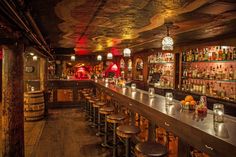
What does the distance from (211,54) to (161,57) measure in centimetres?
305

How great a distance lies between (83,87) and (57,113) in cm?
197

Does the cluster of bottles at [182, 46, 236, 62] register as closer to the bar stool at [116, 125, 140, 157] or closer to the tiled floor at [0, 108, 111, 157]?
the bar stool at [116, 125, 140, 157]

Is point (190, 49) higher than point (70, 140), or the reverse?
point (190, 49)

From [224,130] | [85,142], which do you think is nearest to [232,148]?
[224,130]

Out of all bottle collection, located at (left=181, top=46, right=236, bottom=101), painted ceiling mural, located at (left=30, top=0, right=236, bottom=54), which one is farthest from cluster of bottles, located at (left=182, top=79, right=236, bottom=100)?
painted ceiling mural, located at (left=30, top=0, right=236, bottom=54)

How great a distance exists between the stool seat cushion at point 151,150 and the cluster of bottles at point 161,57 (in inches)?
239

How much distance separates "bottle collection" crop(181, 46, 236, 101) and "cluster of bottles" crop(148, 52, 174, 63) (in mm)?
1065

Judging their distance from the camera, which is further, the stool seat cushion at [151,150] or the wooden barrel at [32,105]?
the wooden barrel at [32,105]

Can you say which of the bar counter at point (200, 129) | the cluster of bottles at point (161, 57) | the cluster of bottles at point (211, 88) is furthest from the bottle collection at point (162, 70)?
the bar counter at point (200, 129)

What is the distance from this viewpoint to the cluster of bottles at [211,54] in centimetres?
568

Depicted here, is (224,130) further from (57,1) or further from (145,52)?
(145,52)

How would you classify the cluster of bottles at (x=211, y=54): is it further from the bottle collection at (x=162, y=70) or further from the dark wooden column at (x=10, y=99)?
the dark wooden column at (x=10, y=99)

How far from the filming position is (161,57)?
30.3ft

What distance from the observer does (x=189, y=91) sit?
7.00 meters
